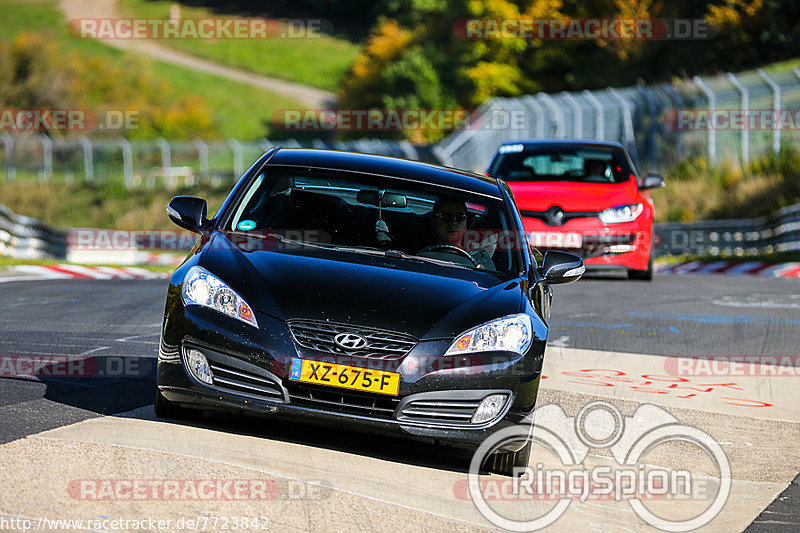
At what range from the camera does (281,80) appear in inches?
4050

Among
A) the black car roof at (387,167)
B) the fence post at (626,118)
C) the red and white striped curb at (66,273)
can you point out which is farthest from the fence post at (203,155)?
the black car roof at (387,167)

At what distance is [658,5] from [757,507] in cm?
4498

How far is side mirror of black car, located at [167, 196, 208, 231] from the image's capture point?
6666mm

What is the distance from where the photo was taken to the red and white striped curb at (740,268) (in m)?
17.5

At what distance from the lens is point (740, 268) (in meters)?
18.6

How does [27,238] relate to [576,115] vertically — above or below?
below

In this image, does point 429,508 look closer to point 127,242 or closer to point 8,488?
point 8,488

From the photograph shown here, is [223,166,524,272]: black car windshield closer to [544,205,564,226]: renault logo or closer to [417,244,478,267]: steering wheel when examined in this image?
[417,244,478,267]: steering wheel

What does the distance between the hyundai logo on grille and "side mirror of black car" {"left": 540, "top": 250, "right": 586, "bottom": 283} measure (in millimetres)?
1537

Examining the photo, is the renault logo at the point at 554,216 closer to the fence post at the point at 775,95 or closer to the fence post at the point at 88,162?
the fence post at the point at 775,95

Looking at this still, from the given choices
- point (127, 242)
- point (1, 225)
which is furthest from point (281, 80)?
point (1, 225)

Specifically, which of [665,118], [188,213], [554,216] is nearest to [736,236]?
[665,118]

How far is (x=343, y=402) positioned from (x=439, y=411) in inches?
17.3

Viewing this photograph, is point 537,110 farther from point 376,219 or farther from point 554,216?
point 376,219
